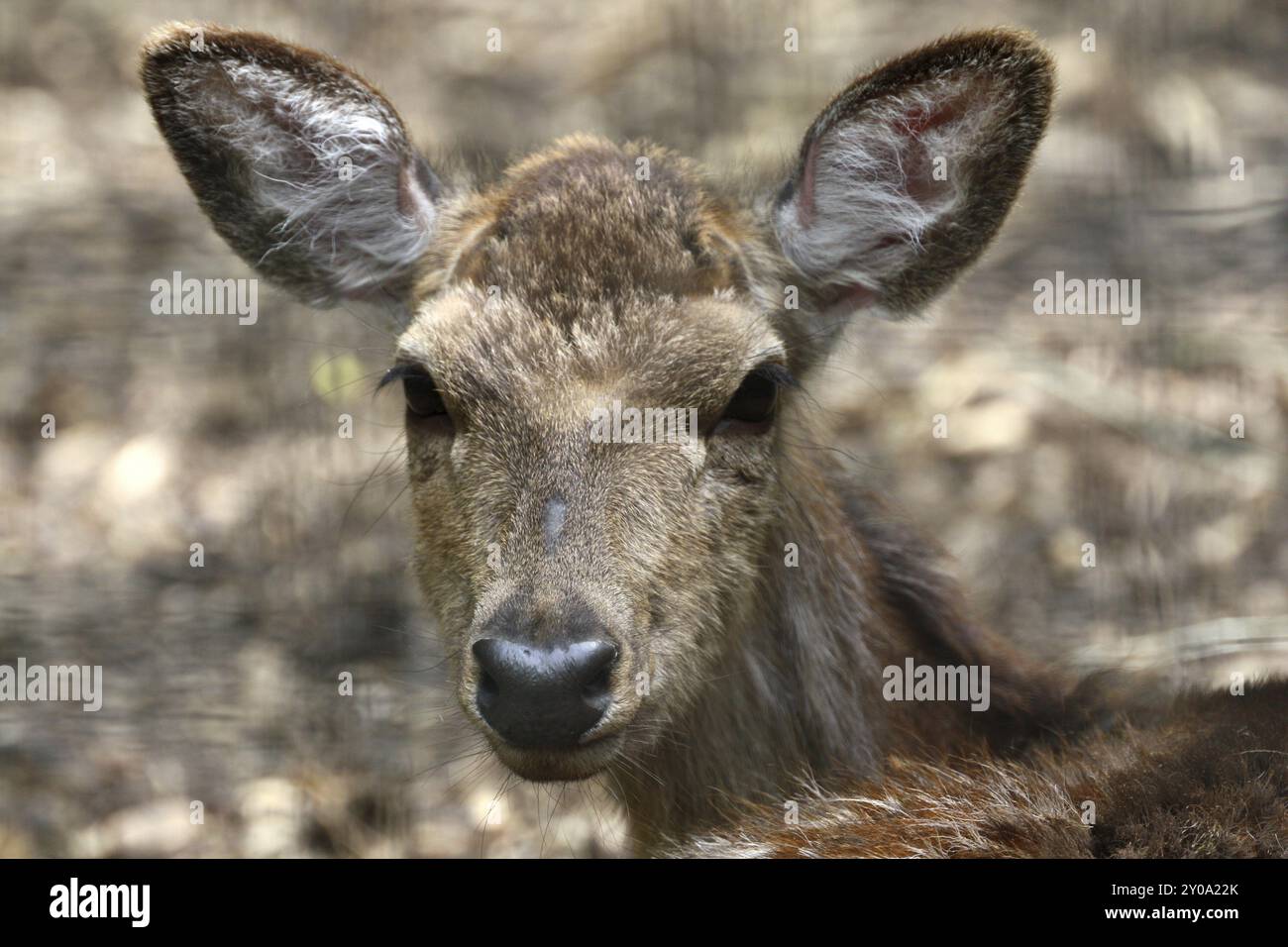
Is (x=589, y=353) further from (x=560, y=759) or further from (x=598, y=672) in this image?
(x=560, y=759)

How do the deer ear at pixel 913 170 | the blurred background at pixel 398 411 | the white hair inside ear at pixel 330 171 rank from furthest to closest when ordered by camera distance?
the blurred background at pixel 398 411
the white hair inside ear at pixel 330 171
the deer ear at pixel 913 170

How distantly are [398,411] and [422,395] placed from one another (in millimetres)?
3117

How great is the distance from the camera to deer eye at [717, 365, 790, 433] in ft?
16.6

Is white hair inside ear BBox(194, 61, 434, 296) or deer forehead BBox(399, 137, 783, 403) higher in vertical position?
white hair inside ear BBox(194, 61, 434, 296)

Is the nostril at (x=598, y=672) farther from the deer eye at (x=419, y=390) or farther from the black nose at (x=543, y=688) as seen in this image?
the deer eye at (x=419, y=390)

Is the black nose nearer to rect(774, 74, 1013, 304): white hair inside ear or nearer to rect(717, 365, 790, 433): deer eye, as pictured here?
rect(717, 365, 790, 433): deer eye

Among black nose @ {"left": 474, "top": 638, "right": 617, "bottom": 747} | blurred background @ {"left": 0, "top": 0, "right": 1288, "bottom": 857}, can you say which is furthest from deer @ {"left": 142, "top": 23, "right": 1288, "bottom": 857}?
blurred background @ {"left": 0, "top": 0, "right": 1288, "bottom": 857}

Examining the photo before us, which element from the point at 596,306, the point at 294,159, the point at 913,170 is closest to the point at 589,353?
the point at 596,306

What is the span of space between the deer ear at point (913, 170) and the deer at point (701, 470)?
0.01 m

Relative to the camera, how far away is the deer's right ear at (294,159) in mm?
5250

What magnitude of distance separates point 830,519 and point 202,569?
4415 millimetres

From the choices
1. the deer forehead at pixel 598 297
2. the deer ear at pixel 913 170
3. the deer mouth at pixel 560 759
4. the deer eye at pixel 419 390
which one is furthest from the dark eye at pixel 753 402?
the deer mouth at pixel 560 759

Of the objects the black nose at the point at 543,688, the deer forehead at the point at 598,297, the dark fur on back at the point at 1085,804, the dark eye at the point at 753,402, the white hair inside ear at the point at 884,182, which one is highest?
the white hair inside ear at the point at 884,182

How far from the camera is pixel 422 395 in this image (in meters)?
5.18
